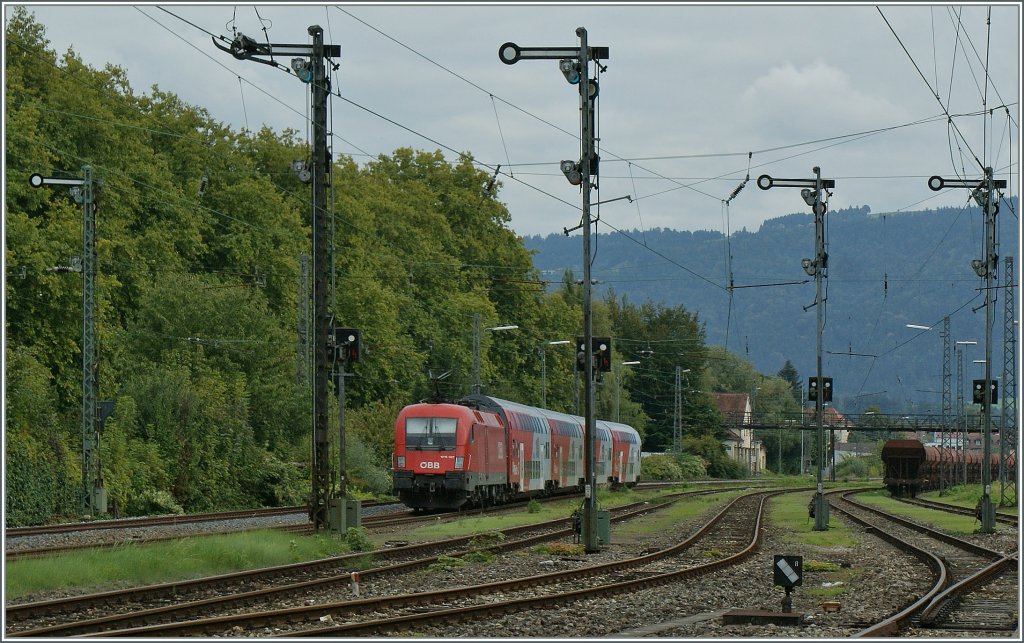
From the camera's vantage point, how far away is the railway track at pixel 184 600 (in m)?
14.6

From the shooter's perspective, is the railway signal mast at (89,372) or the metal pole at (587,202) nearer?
the metal pole at (587,202)

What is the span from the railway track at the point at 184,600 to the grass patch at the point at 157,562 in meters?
1.05

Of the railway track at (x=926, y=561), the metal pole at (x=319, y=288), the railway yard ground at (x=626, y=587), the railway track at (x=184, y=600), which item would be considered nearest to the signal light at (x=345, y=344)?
the metal pole at (x=319, y=288)

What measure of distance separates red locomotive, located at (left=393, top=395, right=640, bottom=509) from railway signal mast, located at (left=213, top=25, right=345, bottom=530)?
12.9m

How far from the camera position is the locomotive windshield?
137 ft

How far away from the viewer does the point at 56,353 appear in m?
43.1

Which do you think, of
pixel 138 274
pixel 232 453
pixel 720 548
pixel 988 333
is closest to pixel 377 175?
pixel 138 274

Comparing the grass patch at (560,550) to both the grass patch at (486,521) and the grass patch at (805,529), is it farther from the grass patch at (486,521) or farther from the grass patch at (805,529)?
the grass patch at (805,529)

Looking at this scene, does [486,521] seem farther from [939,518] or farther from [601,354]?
[939,518]

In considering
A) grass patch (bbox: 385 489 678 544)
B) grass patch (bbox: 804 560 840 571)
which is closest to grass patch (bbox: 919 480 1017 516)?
grass patch (bbox: 385 489 678 544)

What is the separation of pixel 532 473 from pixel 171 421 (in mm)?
14354

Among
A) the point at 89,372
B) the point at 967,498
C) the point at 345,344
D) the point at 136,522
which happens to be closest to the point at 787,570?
the point at 345,344

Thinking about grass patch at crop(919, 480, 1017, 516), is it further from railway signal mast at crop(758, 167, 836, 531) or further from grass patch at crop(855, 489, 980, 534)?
railway signal mast at crop(758, 167, 836, 531)

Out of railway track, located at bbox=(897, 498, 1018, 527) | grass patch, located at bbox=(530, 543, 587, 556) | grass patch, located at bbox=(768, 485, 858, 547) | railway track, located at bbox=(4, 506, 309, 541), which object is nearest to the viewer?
grass patch, located at bbox=(530, 543, 587, 556)
